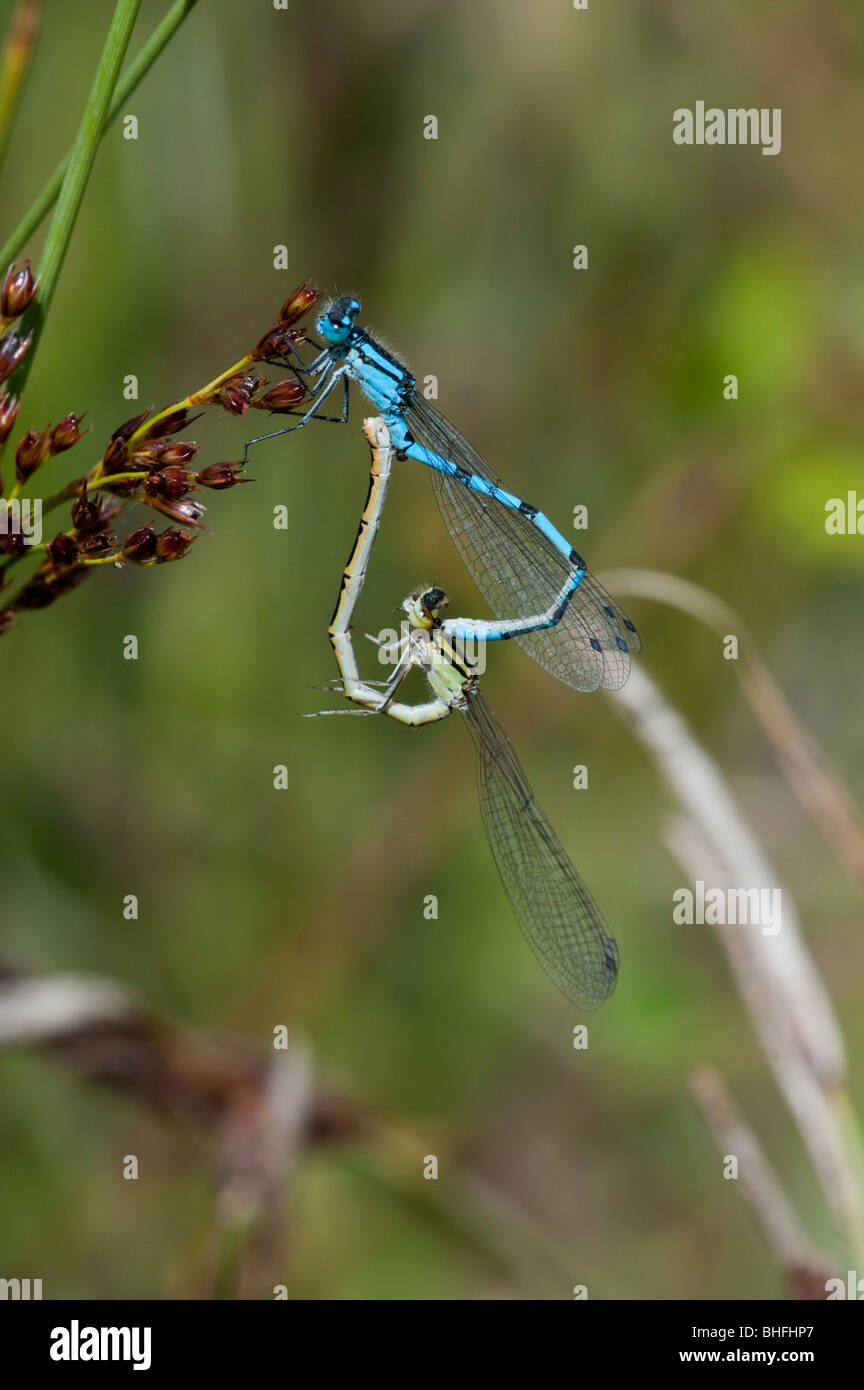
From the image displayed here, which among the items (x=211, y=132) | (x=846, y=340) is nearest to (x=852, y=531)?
(x=846, y=340)

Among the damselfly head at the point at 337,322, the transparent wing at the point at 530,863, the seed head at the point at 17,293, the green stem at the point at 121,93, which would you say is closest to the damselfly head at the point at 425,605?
the transparent wing at the point at 530,863

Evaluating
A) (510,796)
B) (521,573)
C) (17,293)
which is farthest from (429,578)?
(17,293)

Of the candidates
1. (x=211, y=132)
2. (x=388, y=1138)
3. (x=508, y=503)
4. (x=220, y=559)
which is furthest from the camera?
(x=220, y=559)

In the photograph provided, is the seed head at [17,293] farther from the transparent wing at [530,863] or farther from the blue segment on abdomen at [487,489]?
the transparent wing at [530,863]

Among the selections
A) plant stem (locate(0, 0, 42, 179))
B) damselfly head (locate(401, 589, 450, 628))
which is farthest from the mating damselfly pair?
plant stem (locate(0, 0, 42, 179))

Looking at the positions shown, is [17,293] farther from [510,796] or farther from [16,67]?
[510,796]

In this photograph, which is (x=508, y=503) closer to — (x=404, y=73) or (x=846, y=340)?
(x=846, y=340)

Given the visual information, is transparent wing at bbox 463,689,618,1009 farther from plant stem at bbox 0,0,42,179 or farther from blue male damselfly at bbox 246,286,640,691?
plant stem at bbox 0,0,42,179
